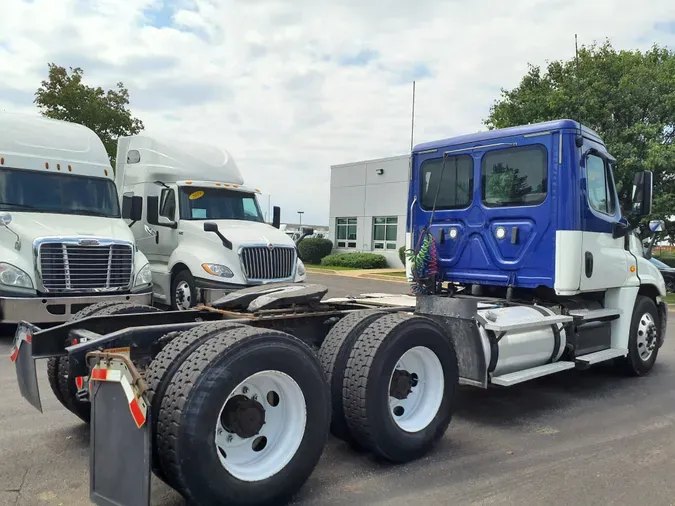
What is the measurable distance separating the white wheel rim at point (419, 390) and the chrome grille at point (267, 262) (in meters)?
6.02

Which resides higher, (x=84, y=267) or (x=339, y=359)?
(x=84, y=267)

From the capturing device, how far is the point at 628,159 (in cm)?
1527

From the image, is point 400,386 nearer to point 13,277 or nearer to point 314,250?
point 13,277

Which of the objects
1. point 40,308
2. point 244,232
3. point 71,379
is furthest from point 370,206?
point 71,379

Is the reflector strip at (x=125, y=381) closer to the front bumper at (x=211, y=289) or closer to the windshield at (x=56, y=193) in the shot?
the front bumper at (x=211, y=289)

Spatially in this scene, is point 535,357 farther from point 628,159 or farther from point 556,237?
point 628,159

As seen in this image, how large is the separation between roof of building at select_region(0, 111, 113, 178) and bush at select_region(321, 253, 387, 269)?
61.4ft

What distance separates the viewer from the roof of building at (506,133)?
587cm

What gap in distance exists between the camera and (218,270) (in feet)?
32.4

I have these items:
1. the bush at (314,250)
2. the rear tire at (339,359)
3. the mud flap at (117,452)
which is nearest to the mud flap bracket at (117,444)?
the mud flap at (117,452)

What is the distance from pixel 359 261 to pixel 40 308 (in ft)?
68.4

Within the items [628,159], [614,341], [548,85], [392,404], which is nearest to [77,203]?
[392,404]

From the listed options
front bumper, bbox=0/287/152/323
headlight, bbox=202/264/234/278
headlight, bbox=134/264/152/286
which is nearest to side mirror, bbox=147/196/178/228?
headlight, bbox=202/264/234/278

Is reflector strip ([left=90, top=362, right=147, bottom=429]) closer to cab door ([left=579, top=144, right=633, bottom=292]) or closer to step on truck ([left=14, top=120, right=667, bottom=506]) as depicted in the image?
step on truck ([left=14, top=120, right=667, bottom=506])
